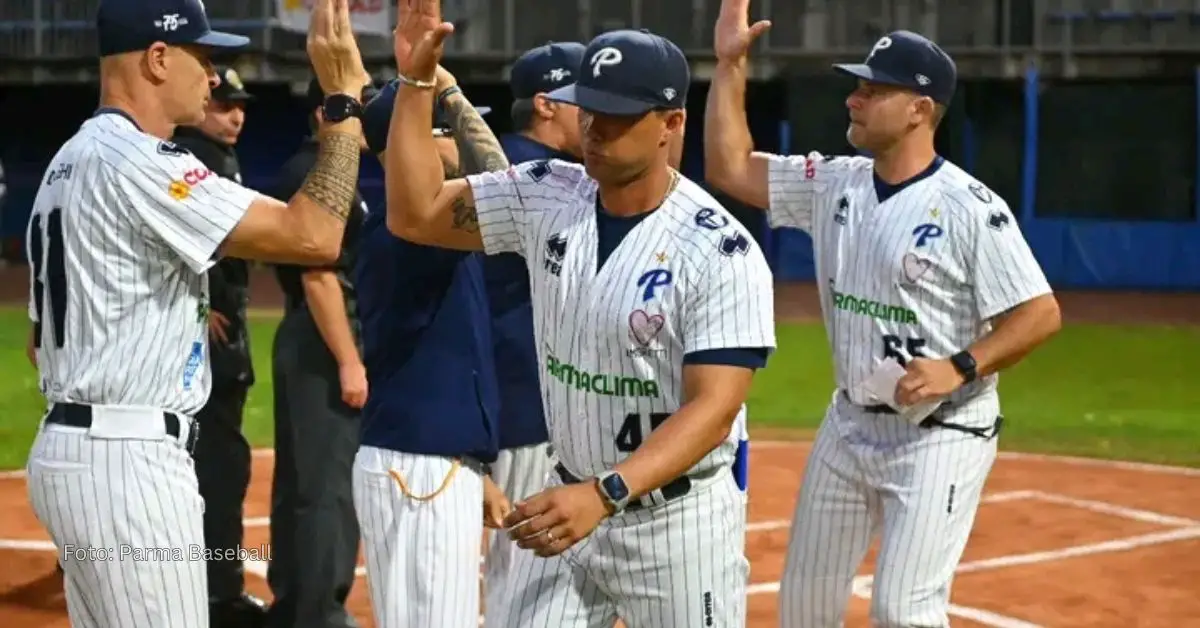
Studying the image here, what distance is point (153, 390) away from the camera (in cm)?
393

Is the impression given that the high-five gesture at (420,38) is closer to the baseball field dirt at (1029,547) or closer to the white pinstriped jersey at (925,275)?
the white pinstriped jersey at (925,275)

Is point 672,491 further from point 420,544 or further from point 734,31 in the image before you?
point 734,31

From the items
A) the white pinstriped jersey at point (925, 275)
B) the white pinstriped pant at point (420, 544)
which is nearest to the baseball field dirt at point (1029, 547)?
the white pinstriped jersey at point (925, 275)

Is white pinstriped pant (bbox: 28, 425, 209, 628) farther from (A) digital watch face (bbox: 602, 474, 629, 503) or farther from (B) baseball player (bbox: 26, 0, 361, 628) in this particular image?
(A) digital watch face (bbox: 602, 474, 629, 503)

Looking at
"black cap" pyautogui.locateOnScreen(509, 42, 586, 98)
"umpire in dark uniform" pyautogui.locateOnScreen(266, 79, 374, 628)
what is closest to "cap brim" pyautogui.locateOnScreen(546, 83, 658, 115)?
"black cap" pyautogui.locateOnScreen(509, 42, 586, 98)

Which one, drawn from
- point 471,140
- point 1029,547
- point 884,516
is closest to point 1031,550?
point 1029,547

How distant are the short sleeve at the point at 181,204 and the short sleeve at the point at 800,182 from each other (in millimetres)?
2293

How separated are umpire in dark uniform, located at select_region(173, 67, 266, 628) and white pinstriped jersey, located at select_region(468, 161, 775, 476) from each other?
9.38ft

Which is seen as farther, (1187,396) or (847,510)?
(1187,396)

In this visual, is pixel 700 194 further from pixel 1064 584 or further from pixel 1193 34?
pixel 1193 34

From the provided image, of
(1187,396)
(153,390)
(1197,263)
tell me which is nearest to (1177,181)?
(1197,263)

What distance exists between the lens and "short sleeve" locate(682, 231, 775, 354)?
3721mm

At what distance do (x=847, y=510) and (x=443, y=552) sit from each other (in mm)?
1385

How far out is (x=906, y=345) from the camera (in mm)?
5133
